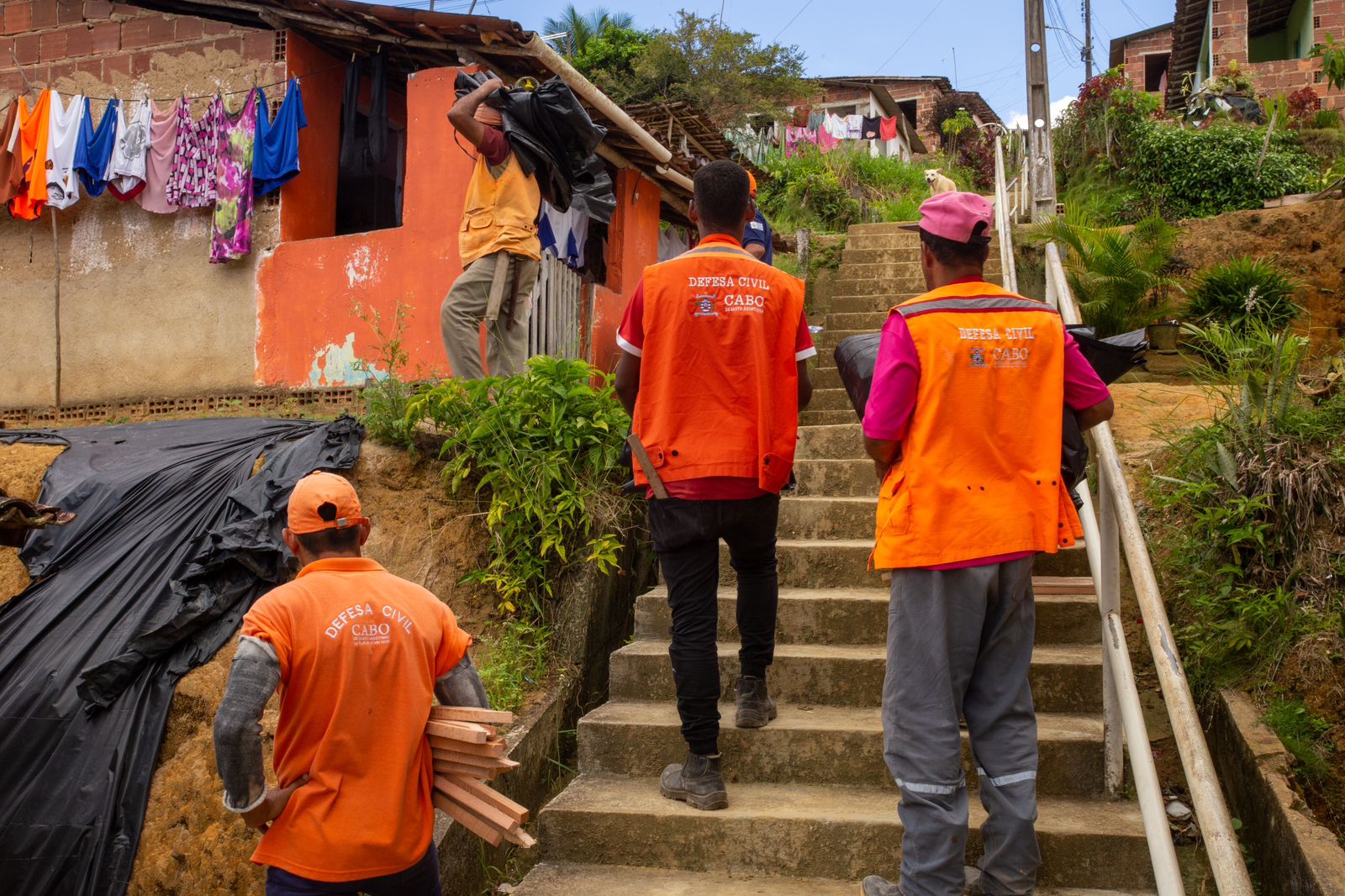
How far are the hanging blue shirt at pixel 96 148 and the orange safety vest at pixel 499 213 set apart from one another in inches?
163

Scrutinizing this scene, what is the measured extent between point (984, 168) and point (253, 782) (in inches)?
865

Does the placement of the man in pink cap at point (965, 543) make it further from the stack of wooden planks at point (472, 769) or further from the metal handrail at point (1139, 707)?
the stack of wooden planks at point (472, 769)

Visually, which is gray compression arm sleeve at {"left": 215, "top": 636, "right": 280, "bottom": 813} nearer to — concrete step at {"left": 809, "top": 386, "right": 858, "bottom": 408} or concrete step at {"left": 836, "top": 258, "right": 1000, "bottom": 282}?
concrete step at {"left": 809, "top": 386, "right": 858, "bottom": 408}

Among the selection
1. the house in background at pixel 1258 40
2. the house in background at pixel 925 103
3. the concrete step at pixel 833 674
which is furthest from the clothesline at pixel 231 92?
the house in background at pixel 925 103

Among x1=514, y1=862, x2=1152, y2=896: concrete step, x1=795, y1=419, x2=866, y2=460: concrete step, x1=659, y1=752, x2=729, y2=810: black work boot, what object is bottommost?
x1=514, y1=862, x2=1152, y2=896: concrete step

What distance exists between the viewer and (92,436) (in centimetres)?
613

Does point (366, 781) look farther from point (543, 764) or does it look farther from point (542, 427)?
point (542, 427)

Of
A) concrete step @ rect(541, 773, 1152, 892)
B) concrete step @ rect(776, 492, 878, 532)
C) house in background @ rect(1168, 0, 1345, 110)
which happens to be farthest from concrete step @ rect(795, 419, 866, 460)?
house in background @ rect(1168, 0, 1345, 110)

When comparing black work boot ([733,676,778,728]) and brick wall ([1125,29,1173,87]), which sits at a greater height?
brick wall ([1125,29,1173,87])

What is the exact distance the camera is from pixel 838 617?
429 centimetres

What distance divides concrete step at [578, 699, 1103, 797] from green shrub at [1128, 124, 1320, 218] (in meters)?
10.8

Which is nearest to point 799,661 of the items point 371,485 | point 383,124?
point 371,485

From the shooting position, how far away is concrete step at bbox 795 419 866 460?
580 centimetres

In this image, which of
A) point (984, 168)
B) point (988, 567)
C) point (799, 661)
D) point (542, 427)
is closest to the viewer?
point (988, 567)
